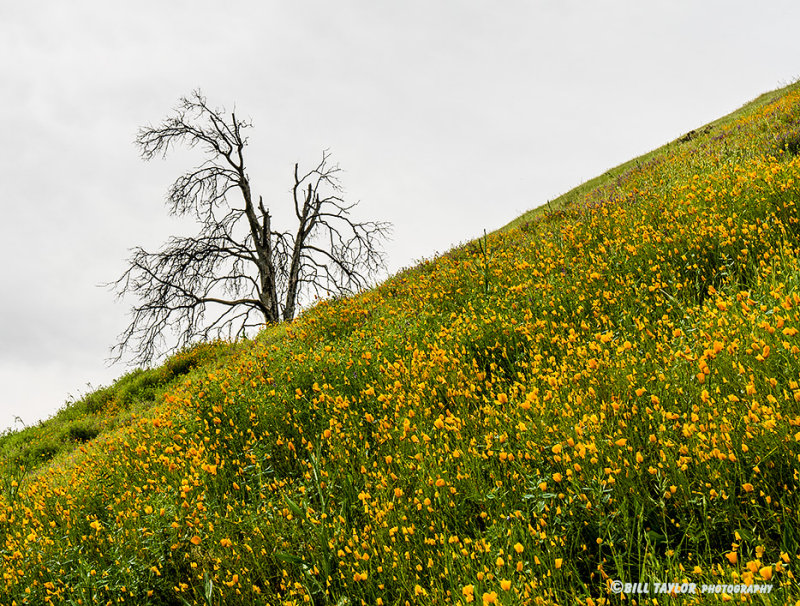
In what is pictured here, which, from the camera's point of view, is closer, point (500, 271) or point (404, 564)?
point (404, 564)

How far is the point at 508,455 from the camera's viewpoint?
8.66 ft

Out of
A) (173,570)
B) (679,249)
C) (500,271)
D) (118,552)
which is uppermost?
(500,271)

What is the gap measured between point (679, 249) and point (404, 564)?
13.2 feet

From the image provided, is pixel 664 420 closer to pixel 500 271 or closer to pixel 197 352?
pixel 500 271

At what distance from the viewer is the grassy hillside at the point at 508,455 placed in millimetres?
2104

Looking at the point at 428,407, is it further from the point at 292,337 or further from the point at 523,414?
the point at 292,337

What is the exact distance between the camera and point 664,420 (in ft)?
8.24

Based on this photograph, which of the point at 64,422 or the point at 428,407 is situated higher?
the point at 64,422

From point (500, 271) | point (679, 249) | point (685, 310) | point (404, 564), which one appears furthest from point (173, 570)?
point (679, 249)

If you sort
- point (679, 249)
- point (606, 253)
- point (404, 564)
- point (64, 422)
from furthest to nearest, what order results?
point (64, 422) → point (606, 253) → point (679, 249) → point (404, 564)

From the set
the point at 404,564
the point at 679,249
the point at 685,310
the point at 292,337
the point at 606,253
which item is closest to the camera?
the point at 404,564

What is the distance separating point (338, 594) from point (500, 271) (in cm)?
449

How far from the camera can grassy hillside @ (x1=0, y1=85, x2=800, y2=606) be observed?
6.90 ft

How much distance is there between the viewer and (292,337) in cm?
854
